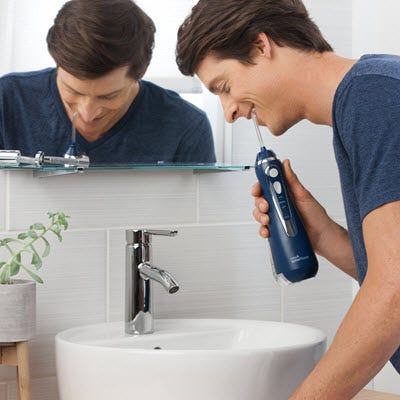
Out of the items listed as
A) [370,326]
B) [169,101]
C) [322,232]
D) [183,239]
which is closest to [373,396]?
[322,232]

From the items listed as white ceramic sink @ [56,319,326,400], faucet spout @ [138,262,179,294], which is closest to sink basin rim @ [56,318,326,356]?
white ceramic sink @ [56,319,326,400]

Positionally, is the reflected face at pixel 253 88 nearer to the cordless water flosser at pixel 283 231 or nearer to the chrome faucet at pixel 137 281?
the cordless water flosser at pixel 283 231

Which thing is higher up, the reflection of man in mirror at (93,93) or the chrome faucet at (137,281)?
the reflection of man in mirror at (93,93)

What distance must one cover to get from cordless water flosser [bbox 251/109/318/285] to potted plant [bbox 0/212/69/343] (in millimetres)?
350

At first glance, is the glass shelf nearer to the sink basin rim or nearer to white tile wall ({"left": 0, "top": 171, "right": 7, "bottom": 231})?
white tile wall ({"left": 0, "top": 171, "right": 7, "bottom": 231})

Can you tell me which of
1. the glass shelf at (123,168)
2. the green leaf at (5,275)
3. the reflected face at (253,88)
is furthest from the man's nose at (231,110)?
the green leaf at (5,275)

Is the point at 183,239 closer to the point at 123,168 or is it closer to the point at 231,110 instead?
the point at 123,168

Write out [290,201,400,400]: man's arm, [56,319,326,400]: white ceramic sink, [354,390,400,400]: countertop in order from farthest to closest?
[354,390,400,400]: countertop
[56,319,326,400]: white ceramic sink
[290,201,400,400]: man's arm

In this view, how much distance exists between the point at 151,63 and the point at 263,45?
35 centimetres

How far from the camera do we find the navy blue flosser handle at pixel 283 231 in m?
1.37

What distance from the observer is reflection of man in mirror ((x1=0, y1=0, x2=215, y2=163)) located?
148 cm

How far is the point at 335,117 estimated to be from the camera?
3.79 feet

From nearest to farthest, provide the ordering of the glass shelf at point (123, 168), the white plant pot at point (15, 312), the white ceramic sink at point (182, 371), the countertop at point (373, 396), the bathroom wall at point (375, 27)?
the white ceramic sink at point (182, 371) → the white plant pot at point (15, 312) → the glass shelf at point (123, 168) → the countertop at point (373, 396) → the bathroom wall at point (375, 27)

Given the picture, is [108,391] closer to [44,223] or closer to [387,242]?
[44,223]
